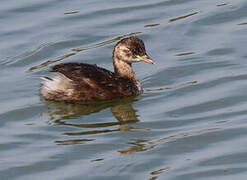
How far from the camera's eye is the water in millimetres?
9930

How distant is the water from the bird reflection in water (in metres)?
0.01

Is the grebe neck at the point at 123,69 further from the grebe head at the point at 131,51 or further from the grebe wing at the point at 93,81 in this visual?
the grebe wing at the point at 93,81

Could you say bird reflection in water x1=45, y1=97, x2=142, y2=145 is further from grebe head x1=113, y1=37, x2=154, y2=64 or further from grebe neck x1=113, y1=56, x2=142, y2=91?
grebe head x1=113, y1=37, x2=154, y2=64

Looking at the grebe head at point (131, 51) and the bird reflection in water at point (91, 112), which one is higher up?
the grebe head at point (131, 51)

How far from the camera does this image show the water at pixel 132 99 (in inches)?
391

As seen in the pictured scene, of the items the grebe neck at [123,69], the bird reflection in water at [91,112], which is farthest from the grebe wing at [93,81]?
the grebe neck at [123,69]

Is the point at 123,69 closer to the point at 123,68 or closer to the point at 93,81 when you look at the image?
the point at 123,68

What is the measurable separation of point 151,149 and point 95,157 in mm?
662

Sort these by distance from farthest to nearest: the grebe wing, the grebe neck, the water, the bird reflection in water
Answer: the grebe neck
the grebe wing
the bird reflection in water
the water

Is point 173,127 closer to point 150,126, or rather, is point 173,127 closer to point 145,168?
point 150,126

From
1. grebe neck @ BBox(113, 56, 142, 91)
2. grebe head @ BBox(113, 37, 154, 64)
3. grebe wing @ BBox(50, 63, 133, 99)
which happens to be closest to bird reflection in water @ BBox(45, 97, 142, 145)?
grebe wing @ BBox(50, 63, 133, 99)

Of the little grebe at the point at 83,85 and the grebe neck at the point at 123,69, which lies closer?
the little grebe at the point at 83,85

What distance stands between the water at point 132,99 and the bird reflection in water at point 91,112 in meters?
0.01

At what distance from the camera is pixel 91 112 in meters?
12.1
